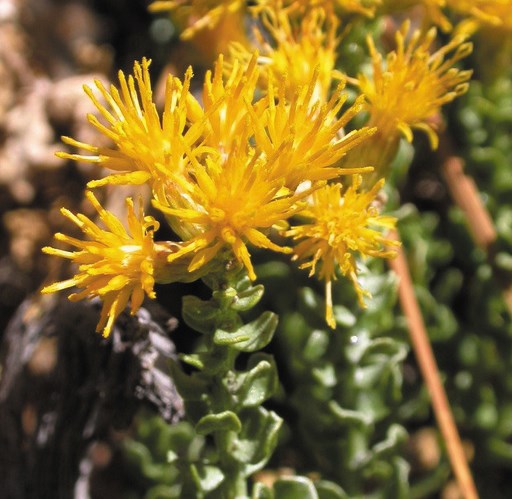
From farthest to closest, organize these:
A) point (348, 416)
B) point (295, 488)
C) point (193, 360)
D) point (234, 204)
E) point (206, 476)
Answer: point (348, 416), point (295, 488), point (206, 476), point (193, 360), point (234, 204)

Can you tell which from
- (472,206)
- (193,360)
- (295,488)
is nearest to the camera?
(193,360)

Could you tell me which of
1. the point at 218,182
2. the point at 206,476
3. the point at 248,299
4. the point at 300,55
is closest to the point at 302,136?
the point at 218,182

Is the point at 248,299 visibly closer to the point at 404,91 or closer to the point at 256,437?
the point at 256,437

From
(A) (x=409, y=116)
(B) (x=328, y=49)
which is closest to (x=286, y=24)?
(B) (x=328, y=49)

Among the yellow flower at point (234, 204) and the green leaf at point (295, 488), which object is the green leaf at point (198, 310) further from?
the green leaf at point (295, 488)

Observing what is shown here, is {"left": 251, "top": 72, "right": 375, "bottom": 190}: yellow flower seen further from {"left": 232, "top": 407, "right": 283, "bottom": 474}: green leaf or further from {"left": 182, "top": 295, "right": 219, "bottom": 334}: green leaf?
{"left": 232, "top": 407, "right": 283, "bottom": 474}: green leaf

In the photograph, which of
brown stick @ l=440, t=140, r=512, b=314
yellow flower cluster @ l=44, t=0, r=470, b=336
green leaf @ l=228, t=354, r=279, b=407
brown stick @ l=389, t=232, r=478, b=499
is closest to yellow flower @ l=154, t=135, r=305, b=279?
yellow flower cluster @ l=44, t=0, r=470, b=336
